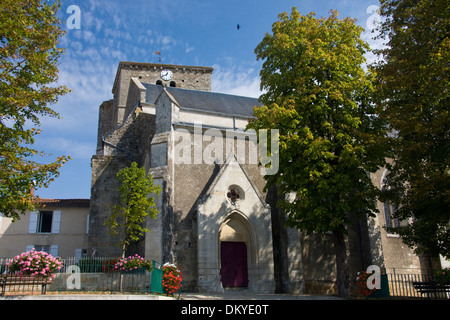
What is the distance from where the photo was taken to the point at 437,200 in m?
11.6

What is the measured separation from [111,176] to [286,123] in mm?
10599

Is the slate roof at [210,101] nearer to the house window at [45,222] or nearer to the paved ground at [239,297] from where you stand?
the house window at [45,222]

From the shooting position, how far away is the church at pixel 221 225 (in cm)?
1608

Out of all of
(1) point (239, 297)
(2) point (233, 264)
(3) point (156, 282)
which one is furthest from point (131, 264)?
(2) point (233, 264)

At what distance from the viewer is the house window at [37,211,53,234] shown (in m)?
24.8

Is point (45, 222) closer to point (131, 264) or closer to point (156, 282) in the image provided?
point (131, 264)

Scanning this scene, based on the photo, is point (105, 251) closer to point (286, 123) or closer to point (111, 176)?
point (111, 176)

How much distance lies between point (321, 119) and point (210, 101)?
11535 mm

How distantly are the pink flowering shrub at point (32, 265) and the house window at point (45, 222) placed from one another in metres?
14.5

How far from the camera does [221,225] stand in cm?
1655

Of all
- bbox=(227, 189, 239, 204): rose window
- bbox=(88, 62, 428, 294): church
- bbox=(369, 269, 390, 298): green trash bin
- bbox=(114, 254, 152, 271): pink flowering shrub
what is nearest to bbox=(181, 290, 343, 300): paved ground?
bbox=(88, 62, 428, 294): church

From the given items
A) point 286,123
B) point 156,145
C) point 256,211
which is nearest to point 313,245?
point 256,211

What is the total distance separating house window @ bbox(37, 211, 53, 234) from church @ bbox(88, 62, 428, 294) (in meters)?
7.26

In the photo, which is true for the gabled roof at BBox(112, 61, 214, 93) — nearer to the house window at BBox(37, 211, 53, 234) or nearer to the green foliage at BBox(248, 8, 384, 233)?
Result: the house window at BBox(37, 211, 53, 234)
